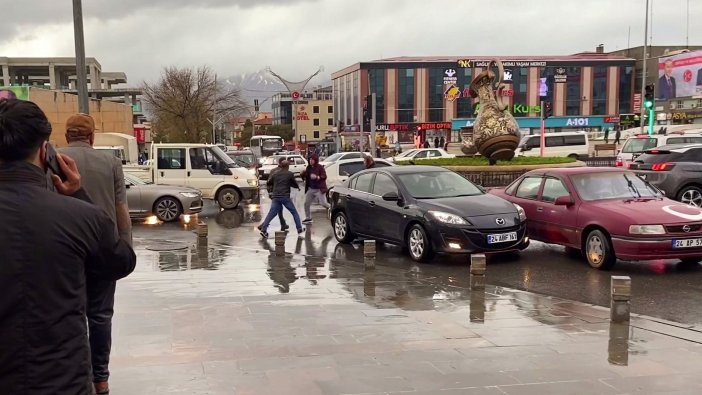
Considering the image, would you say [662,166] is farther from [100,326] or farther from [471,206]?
[100,326]

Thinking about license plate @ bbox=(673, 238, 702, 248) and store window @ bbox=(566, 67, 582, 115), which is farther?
store window @ bbox=(566, 67, 582, 115)

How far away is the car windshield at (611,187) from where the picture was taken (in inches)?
385

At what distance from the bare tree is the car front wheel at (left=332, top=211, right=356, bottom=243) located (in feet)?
140

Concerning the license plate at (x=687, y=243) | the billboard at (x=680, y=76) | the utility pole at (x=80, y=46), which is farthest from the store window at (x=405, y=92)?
the license plate at (x=687, y=243)

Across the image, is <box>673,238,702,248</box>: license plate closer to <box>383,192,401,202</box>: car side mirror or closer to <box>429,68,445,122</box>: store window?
<box>383,192,401,202</box>: car side mirror

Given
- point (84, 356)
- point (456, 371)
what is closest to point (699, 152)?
point (456, 371)

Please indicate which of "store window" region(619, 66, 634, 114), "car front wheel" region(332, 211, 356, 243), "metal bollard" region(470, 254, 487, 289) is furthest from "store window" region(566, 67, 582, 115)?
"metal bollard" region(470, 254, 487, 289)

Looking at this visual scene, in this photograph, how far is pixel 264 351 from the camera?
5.35 m

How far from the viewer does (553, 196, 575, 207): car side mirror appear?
9.76m

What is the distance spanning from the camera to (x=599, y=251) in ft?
30.2

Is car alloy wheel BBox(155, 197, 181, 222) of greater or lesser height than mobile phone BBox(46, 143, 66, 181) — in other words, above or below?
below

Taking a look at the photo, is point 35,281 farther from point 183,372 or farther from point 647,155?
point 647,155

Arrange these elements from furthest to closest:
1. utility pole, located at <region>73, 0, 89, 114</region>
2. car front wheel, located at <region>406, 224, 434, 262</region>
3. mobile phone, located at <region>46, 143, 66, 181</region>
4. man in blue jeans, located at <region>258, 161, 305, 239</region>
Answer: man in blue jeans, located at <region>258, 161, 305, 239</region> < utility pole, located at <region>73, 0, 89, 114</region> < car front wheel, located at <region>406, 224, 434, 262</region> < mobile phone, located at <region>46, 143, 66, 181</region>

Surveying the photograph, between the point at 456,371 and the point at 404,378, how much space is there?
44 cm
